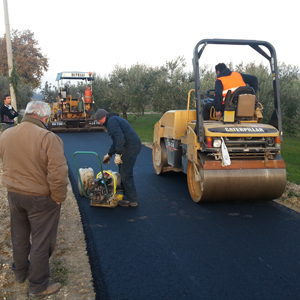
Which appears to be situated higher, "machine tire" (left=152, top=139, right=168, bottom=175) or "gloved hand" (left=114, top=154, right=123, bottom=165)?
"gloved hand" (left=114, top=154, right=123, bottom=165)

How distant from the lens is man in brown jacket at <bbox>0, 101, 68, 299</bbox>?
10.1 feet

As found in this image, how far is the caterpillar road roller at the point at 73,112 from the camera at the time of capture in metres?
19.4

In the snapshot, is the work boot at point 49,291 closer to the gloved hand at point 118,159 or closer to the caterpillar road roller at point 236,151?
the gloved hand at point 118,159

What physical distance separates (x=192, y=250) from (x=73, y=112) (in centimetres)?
1705

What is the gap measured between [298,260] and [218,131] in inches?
89.0

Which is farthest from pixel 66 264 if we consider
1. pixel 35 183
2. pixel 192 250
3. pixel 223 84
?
pixel 223 84

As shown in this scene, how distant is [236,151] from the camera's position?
18.3 ft

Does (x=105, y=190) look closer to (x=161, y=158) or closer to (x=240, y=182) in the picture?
(x=240, y=182)

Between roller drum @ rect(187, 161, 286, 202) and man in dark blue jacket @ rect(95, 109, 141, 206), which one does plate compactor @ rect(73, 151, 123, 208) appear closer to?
man in dark blue jacket @ rect(95, 109, 141, 206)

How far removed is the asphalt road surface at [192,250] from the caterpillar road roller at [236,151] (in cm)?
37

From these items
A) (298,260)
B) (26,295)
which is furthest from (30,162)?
(298,260)

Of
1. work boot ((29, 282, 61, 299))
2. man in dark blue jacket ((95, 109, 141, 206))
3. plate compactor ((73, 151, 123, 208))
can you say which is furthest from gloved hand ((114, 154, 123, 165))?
work boot ((29, 282, 61, 299))

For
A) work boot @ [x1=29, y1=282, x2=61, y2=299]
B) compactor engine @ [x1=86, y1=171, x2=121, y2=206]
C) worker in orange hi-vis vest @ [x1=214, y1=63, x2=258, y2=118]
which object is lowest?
work boot @ [x1=29, y1=282, x2=61, y2=299]

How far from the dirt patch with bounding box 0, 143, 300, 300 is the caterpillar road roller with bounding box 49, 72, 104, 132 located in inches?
552
